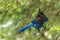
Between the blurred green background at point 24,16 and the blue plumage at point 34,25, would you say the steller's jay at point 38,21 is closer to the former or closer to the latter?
the blue plumage at point 34,25

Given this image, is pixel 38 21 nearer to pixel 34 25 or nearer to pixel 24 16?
pixel 34 25

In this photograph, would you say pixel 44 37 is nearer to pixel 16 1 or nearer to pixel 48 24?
pixel 48 24

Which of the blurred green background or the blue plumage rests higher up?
the blurred green background

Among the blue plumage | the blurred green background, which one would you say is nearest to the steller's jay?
the blue plumage

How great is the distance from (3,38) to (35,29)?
0.39 meters

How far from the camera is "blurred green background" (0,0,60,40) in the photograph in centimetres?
254

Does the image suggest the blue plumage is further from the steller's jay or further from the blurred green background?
the blurred green background

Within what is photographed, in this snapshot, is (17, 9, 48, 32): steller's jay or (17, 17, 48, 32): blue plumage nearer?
(17, 9, 48, 32): steller's jay

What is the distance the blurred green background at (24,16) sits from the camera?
2.54 metres

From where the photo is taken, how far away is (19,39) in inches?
109

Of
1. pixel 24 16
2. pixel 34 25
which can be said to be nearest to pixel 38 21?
pixel 34 25

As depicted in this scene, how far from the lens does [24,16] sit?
2.83 metres

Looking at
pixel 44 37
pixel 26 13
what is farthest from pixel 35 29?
pixel 26 13

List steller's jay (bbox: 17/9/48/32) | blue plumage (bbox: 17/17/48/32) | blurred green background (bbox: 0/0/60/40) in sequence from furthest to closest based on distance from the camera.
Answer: blurred green background (bbox: 0/0/60/40) → blue plumage (bbox: 17/17/48/32) → steller's jay (bbox: 17/9/48/32)
